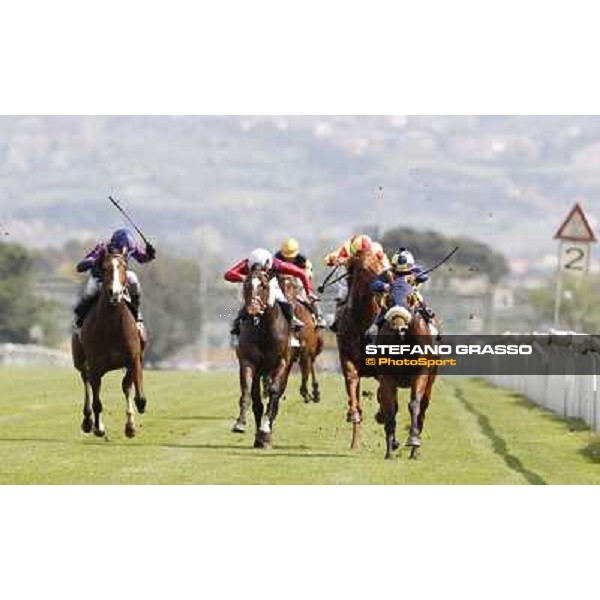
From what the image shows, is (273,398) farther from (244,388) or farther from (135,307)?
(135,307)

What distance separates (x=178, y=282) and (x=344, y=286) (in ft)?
415

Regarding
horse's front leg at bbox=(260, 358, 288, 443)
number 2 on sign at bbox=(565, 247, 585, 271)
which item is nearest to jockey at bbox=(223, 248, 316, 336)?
horse's front leg at bbox=(260, 358, 288, 443)

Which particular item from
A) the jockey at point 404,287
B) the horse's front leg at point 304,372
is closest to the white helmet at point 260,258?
the jockey at point 404,287

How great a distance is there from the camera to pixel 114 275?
25.5 metres

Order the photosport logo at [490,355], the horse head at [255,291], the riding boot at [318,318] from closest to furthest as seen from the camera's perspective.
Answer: the photosport logo at [490,355] → the horse head at [255,291] → the riding boot at [318,318]

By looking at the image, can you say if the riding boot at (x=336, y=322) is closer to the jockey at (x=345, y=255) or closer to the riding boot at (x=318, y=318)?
the jockey at (x=345, y=255)

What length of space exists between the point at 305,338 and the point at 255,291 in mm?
7859

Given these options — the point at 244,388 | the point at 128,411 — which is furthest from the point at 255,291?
the point at 244,388

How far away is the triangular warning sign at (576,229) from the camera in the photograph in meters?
42.2

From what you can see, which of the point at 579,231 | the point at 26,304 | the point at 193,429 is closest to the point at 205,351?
the point at 26,304

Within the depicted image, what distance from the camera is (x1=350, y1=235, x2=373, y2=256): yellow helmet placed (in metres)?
25.1

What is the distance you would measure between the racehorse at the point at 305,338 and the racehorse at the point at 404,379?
393 cm

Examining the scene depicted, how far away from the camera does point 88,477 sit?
21.7 m

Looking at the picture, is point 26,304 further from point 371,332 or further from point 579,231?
point 371,332
